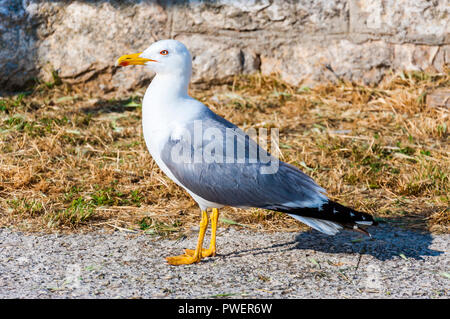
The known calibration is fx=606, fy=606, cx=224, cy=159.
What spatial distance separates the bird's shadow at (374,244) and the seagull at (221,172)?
0.30 metres

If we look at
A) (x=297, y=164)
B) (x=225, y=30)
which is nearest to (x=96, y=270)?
(x=297, y=164)

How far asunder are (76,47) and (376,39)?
2845 millimetres

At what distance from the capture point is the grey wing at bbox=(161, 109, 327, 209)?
123 inches

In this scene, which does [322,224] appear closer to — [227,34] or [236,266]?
[236,266]

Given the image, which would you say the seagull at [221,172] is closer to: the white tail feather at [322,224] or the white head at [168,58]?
the white tail feather at [322,224]

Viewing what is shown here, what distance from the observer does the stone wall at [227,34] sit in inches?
223

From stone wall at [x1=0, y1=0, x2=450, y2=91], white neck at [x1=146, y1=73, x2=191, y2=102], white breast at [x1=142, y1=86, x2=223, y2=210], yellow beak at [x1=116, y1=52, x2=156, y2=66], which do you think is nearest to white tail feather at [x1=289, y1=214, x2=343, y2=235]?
white breast at [x1=142, y1=86, x2=223, y2=210]

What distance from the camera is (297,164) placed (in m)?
4.54

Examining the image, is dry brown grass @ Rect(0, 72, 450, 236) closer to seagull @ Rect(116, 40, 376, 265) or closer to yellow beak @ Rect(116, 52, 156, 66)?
seagull @ Rect(116, 40, 376, 265)

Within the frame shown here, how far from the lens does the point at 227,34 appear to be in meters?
5.82

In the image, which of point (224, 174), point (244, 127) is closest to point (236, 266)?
point (224, 174)

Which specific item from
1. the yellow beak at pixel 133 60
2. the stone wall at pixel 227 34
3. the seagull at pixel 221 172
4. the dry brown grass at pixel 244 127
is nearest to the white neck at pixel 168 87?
the seagull at pixel 221 172

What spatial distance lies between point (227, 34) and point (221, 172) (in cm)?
295

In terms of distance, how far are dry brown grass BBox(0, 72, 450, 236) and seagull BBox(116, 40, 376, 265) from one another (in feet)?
1.84
